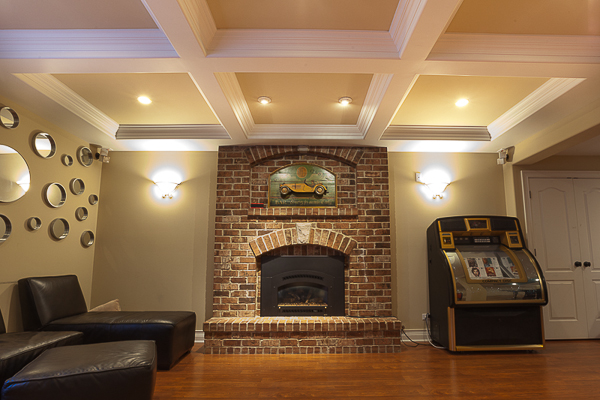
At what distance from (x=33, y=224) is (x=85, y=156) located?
113 cm

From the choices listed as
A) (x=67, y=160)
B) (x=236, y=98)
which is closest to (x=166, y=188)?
(x=67, y=160)

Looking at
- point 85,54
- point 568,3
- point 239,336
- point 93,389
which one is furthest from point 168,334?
point 568,3

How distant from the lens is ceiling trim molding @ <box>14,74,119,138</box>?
305 centimetres

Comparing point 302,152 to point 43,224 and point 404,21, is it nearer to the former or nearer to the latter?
point 404,21

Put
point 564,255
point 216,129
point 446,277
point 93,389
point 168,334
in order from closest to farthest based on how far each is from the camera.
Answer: point 93,389 → point 168,334 → point 446,277 → point 216,129 → point 564,255

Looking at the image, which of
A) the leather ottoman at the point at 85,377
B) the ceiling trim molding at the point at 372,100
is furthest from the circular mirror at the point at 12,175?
the ceiling trim molding at the point at 372,100

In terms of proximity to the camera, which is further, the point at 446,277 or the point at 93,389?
the point at 446,277

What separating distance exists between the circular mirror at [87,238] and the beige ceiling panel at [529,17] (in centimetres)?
431

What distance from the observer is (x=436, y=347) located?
13.8 feet

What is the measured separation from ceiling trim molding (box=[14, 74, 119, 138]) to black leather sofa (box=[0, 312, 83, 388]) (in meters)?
1.91

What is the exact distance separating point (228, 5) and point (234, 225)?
8.84ft

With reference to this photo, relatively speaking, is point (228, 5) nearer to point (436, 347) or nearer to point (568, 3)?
point (568, 3)

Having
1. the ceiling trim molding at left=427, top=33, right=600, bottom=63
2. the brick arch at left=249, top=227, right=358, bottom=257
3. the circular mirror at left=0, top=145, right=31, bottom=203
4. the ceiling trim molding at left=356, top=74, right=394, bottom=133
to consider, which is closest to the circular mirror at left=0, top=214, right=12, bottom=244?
the circular mirror at left=0, top=145, right=31, bottom=203

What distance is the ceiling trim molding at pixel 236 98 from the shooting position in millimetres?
3013
